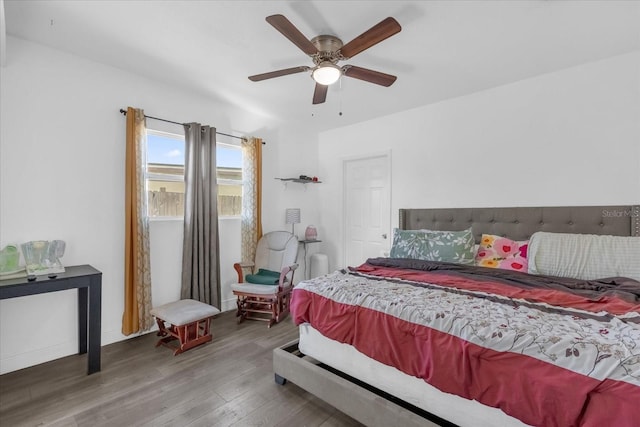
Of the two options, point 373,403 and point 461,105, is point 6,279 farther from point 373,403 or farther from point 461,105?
point 461,105

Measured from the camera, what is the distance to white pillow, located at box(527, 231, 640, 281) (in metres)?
2.18

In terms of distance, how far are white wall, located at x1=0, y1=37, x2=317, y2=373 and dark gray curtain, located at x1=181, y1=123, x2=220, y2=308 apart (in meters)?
0.17

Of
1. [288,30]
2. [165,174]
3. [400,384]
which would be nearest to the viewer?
[400,384]

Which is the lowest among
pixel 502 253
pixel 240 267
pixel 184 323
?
pixel 184 323

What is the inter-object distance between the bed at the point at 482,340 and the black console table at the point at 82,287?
57.2 inches

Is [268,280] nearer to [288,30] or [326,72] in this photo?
[326,72]

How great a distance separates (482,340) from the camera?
1.34m

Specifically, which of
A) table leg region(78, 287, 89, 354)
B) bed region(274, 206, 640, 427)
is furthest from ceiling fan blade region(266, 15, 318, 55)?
table leg region(78, 287, 89, 354)

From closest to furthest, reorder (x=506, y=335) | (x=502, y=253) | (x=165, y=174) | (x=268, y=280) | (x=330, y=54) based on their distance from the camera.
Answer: (x=506, y=335), (x=330, y=54), (x=502, y=253), (x=165, y=174), (x=268, y=280)

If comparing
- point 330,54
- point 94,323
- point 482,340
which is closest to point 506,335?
point 482,340

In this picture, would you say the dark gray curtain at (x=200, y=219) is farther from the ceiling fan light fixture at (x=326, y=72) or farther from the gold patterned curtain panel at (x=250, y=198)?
the ceiling fan light fixture at (x=326, y=72)

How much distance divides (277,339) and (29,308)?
2.10 metres

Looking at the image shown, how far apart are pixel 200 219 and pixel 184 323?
1173 millimetres

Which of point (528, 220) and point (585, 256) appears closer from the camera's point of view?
point (585, 256)
